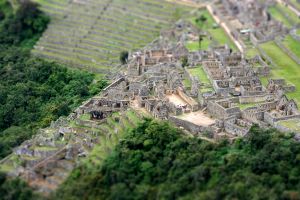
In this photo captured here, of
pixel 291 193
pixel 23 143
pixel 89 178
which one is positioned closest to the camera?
pixel 291 193

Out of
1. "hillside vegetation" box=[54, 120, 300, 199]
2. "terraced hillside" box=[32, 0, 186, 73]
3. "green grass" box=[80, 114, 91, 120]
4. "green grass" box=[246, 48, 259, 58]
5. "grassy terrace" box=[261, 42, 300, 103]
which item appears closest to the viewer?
"hillside vegetation" box=[54, 120, 300, 199]

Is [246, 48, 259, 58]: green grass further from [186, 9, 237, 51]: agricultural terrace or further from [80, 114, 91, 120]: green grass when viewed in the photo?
[80, 114, 91, 120]: green grass

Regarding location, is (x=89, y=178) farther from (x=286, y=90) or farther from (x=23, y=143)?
(x=286, y=90)

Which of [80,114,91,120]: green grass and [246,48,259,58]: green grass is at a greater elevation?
[246,48,259,58]: green grass

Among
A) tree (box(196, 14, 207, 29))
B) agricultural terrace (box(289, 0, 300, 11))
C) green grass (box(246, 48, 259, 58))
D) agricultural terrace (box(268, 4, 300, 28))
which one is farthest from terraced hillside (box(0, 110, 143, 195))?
agricultural terrace (box(289, 0, 300, 11))

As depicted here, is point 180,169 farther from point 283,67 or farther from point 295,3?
point 295,3

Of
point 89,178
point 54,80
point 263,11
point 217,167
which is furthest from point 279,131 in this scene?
point 263,11
